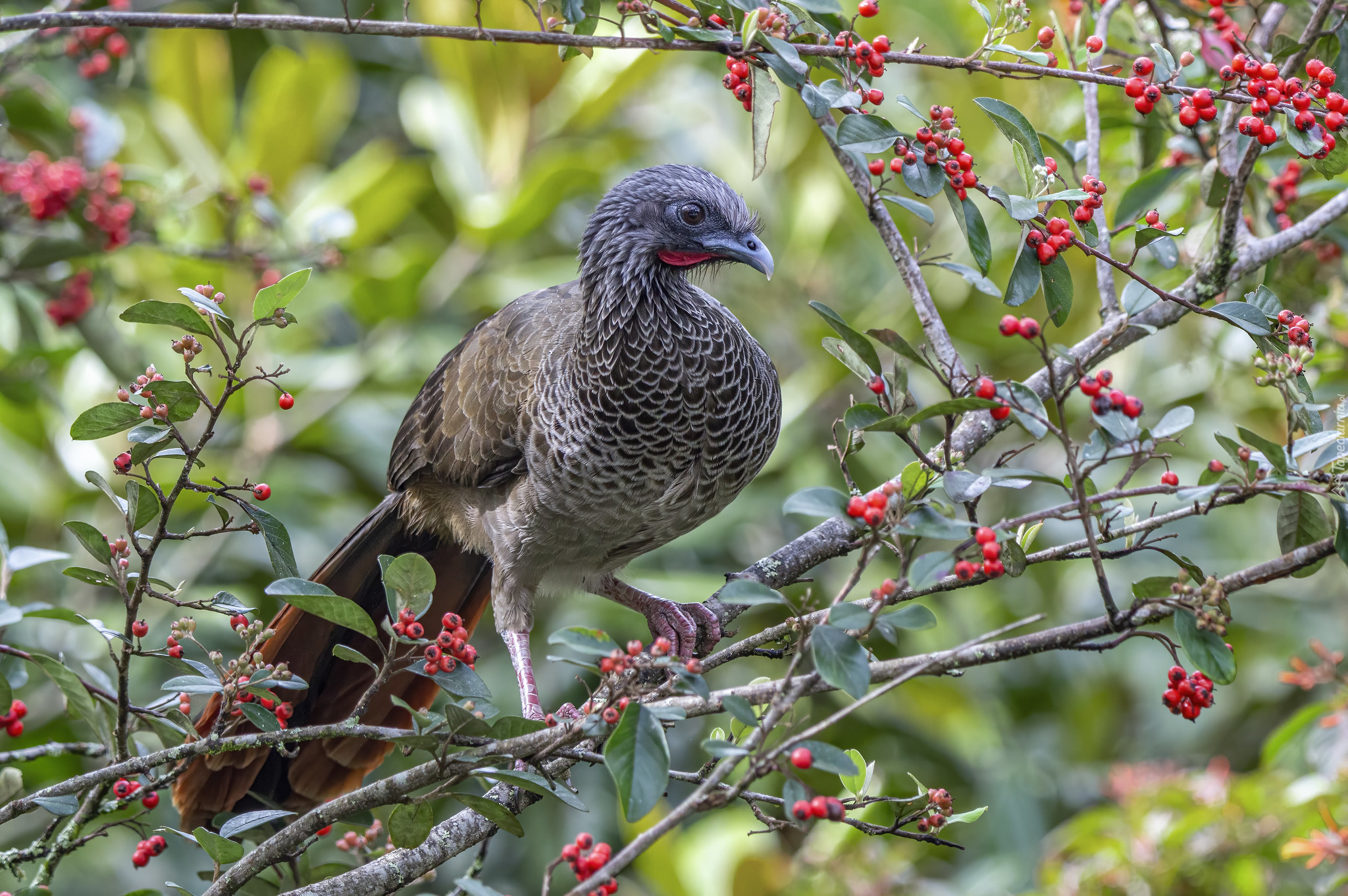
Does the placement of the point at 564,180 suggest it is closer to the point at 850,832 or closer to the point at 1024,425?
the point at 850,832

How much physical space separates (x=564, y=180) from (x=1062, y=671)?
3.22 metres

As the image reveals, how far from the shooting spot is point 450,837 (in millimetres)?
2084

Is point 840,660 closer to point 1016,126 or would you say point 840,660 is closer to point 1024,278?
point 1024,278

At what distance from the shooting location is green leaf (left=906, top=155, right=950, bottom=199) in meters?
1.74

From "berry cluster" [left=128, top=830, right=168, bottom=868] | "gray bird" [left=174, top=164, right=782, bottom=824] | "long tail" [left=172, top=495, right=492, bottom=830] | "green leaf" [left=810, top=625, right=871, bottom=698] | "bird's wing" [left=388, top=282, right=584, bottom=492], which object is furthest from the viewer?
"bird's wing" [left=388, top=282, right=584, bottom=492]

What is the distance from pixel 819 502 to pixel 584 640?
354 mm

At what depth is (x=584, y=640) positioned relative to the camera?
1.49 m

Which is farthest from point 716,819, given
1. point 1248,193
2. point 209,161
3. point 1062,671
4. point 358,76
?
point 358,76

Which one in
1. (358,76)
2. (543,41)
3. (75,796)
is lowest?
(75,796)

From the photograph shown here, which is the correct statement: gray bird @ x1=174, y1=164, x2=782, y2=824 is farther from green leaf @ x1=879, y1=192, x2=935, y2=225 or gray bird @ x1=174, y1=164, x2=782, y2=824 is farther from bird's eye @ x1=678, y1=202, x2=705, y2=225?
green leaf @ x1=879, y1=192, x2=935, y2=225

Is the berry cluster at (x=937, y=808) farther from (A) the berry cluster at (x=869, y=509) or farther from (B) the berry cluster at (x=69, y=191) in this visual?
(B) the berry cluster at (x=69, y=191)

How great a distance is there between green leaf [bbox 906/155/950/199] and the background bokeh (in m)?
1.98

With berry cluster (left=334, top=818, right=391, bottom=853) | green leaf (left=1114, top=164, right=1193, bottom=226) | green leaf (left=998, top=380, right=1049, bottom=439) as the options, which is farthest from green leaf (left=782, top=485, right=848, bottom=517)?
green leaf (left=1114, top=164, right=1193, bottom=226)

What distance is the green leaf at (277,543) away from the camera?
180cm
